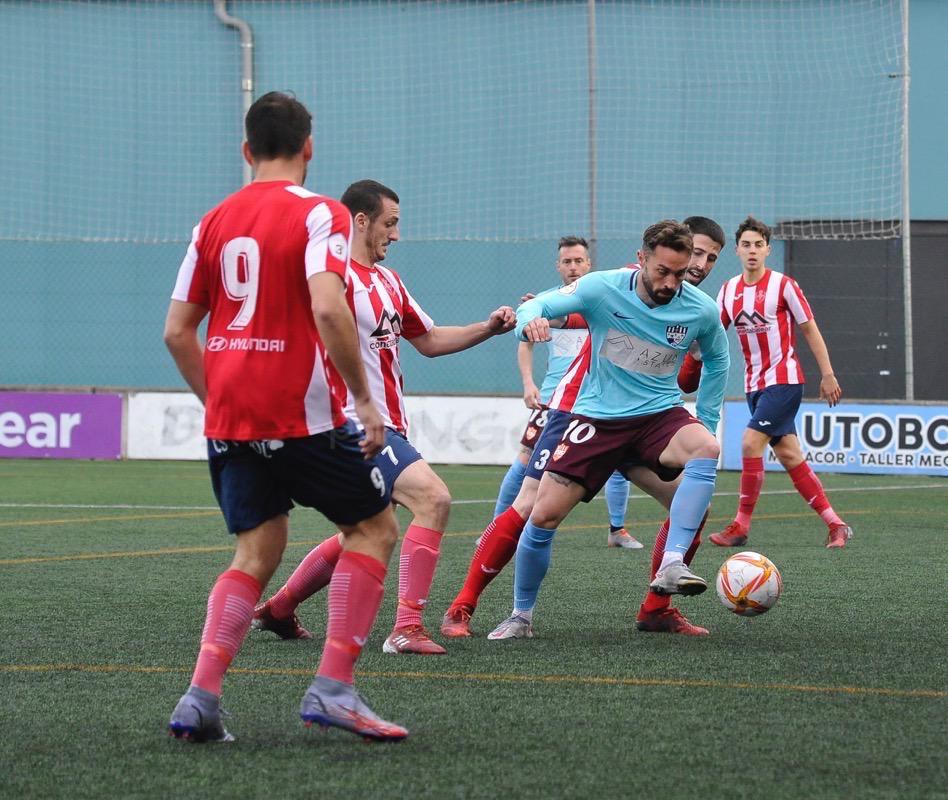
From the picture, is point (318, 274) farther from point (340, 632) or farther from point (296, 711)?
point (296, 711)

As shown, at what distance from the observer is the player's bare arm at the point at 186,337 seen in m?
4.19

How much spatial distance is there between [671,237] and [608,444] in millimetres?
856

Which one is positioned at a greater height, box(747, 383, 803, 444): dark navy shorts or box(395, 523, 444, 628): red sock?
box(747, 383, 803, 444): dark navy shorts

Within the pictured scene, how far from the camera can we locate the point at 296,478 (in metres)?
4.14

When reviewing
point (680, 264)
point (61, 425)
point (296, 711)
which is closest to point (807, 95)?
point (61, 425)

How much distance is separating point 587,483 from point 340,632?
2.14 m

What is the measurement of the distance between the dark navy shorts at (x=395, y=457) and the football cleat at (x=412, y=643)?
544 mm

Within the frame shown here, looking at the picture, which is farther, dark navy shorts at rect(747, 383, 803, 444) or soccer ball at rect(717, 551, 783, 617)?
dark navy shorts at rect(747, 383, 803, 444)

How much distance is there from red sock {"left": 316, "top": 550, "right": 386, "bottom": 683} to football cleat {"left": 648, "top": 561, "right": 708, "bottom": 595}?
1746 millimetres

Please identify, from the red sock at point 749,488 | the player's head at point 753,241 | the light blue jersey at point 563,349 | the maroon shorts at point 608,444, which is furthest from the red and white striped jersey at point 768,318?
the maroon shorts at point 608,444

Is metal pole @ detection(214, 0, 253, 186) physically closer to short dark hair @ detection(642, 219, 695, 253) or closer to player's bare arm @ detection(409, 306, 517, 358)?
player's bare arm @ detection(409, 306, 517, 358)

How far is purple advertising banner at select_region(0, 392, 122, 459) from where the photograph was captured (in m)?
18.8

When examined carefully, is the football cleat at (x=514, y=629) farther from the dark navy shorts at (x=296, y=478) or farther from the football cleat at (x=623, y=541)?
the football cleat at (x=623, y=541)

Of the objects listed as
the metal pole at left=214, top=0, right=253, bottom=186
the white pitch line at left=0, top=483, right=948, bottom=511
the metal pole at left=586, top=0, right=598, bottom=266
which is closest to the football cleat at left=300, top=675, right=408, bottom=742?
the white pitch line at left=0, top=483, right=948, bottom=511
